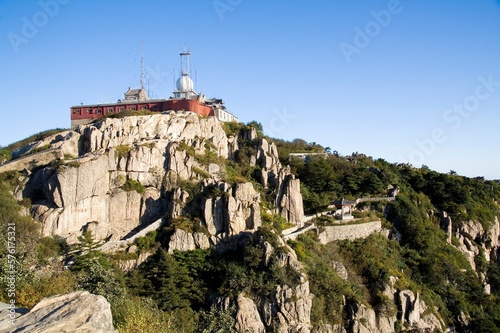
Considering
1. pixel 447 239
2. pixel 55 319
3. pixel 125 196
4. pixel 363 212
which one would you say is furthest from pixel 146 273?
pixel 447 239

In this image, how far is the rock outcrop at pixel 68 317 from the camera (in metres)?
14.8

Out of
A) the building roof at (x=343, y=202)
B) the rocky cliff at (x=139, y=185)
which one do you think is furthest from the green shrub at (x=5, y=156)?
the building roof at (x=343, y=202)

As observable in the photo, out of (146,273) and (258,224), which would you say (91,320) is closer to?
(146,273)

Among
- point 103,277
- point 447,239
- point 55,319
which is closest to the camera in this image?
point 55,319

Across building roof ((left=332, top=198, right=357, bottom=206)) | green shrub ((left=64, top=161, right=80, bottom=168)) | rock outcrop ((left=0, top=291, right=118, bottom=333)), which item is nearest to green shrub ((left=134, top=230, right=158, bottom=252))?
green shrub ((left=64, top=161, right=80, bottom=168))

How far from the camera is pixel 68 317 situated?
49.9 feet

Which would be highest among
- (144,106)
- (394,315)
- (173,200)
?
(144,106)

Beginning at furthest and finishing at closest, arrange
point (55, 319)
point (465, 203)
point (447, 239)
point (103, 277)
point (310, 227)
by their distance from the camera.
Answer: point (465, 203) < point (447, 239) < point (310, 227) < point (103, 277) < point (55, 319)

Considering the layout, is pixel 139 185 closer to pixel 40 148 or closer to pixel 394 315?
pixel 40 148

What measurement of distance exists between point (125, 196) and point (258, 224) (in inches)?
444

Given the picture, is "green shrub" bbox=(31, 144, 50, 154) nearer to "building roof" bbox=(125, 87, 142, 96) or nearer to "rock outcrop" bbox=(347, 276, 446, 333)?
"building roof" bbox=(125, 87, 142, 96)

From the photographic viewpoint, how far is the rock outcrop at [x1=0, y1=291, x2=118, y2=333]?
14.8 metres

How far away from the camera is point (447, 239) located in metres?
51.3

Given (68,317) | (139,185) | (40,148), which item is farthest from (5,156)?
(68,317)
